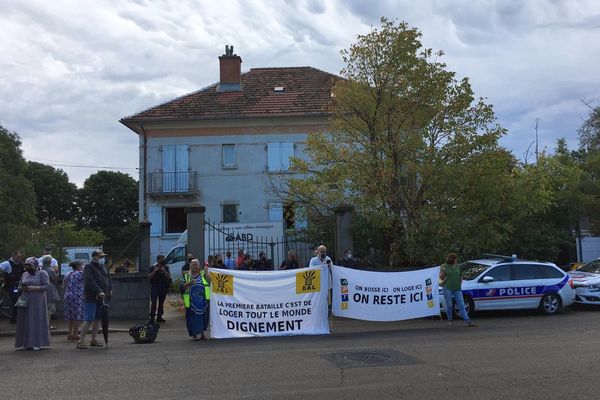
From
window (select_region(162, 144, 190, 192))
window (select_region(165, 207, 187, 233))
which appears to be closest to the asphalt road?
window (select_region(165, 207, 187, 233))

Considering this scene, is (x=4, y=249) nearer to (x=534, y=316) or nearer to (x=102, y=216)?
(x=534, y=316)

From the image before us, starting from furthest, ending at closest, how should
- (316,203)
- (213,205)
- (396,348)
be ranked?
(213,205), (316,203), (396,348)

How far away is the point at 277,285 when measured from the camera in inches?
501

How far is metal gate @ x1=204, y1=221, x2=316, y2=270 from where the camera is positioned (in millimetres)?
20094

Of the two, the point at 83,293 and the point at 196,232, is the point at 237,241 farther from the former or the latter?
the point at 83,293

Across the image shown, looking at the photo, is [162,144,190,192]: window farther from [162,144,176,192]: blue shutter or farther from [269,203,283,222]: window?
[269,203,283,222]: window

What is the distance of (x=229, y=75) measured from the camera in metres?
33.1

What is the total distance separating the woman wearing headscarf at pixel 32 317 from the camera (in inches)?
435

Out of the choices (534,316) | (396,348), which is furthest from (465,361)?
(534,316)

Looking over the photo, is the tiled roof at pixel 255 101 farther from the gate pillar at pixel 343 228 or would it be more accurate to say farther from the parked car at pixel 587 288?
the parked car at pixel 587 288

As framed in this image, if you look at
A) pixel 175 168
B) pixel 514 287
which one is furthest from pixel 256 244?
pixel 175 168

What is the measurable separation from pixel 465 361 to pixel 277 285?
16.2ft

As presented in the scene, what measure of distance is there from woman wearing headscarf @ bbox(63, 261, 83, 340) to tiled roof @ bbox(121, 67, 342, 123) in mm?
18889

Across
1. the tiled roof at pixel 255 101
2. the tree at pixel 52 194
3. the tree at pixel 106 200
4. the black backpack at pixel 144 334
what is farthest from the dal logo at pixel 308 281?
the tree at pixel 52 194
